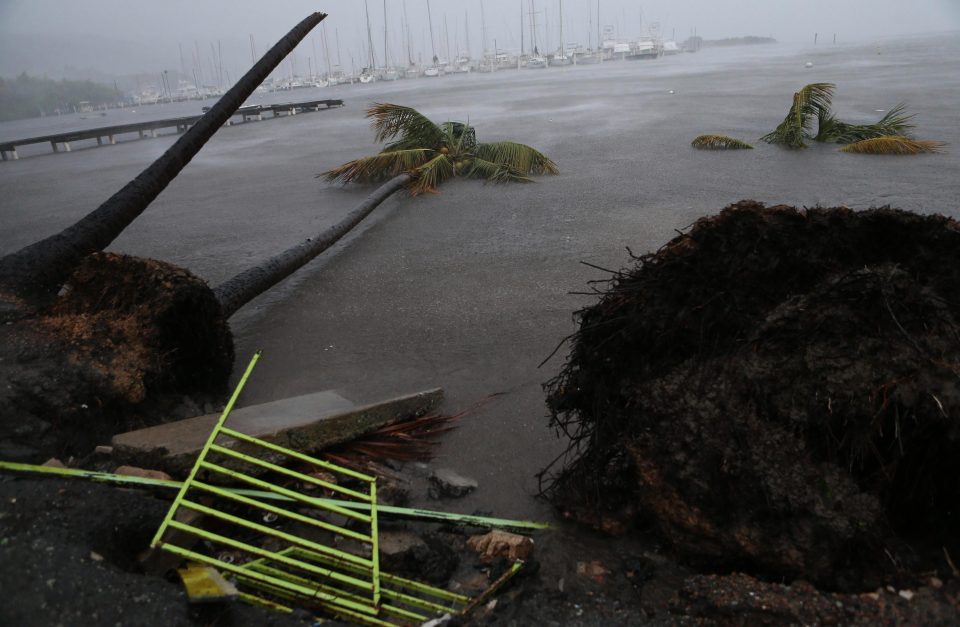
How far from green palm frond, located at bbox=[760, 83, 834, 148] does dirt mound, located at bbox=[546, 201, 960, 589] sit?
43.0ft

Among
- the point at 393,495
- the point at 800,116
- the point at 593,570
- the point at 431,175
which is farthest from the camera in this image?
the point at 800,116

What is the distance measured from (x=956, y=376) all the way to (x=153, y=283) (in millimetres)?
4809

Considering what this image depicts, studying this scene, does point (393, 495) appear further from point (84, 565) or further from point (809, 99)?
point (809, 99)

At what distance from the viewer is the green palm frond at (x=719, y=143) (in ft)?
50.0

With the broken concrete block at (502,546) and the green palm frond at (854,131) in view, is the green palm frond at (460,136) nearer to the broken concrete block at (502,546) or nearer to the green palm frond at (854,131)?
the green palm frond at (854,131)

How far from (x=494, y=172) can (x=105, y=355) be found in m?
9.91

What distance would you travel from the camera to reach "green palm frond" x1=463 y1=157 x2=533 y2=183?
44.6 feet

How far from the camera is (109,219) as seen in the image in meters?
6.20

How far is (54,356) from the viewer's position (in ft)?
14.9

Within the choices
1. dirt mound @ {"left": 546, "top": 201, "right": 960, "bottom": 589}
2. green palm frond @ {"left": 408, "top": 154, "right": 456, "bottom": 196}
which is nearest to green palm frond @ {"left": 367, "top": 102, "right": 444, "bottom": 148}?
green palm frond @ {"left": 408, "top": 154, "right": 456, "bottom": 196}

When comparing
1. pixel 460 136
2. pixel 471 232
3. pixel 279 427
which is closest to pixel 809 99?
pixel 460 136

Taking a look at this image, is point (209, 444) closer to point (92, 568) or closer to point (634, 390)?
point (92, 568)

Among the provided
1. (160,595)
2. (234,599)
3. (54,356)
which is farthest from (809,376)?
(54,356)

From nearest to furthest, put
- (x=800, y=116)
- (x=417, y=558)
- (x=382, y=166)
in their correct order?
A: 1. (x=417, y=558)
2. (x=382, y=166)
3. (x=800, y=116)
